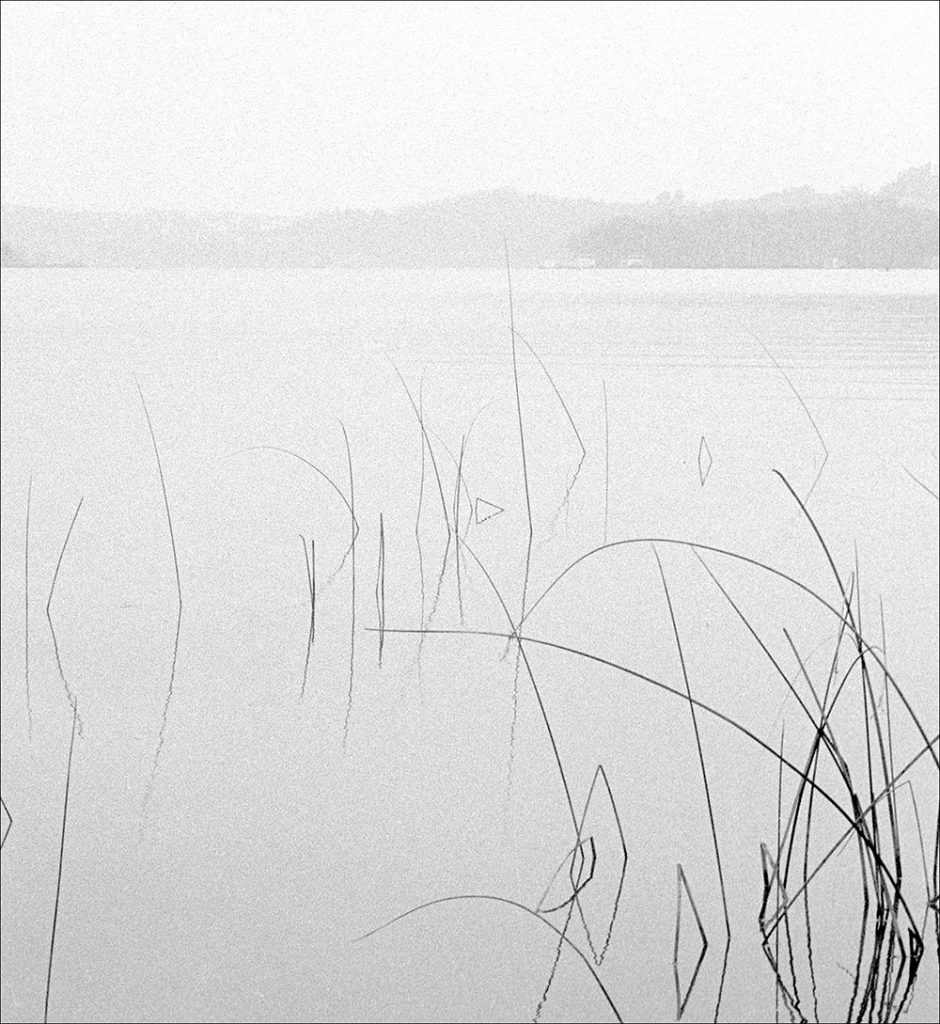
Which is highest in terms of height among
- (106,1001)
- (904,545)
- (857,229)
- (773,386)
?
(857,229)

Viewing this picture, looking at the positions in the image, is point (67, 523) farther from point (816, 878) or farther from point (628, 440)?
point (816, 878)

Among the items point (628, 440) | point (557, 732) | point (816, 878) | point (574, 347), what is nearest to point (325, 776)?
point (557, 732)

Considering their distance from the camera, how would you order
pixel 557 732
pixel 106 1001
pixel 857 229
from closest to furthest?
pixel 106 1001 → pixel 557 732 → pixel 857 229

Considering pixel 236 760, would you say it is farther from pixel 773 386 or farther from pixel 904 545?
pixel 773 386

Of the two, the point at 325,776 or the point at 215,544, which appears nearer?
the point at 325,776

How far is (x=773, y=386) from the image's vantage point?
19.9 feet

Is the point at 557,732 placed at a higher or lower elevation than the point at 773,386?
lower

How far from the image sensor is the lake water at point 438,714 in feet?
3.93

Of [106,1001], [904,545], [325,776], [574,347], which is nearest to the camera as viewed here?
[106,1001]

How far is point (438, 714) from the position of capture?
6.16 ft

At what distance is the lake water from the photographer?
1198mm

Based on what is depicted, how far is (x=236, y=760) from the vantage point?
168 cm

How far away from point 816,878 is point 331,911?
452mm

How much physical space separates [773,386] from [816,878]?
491cm
